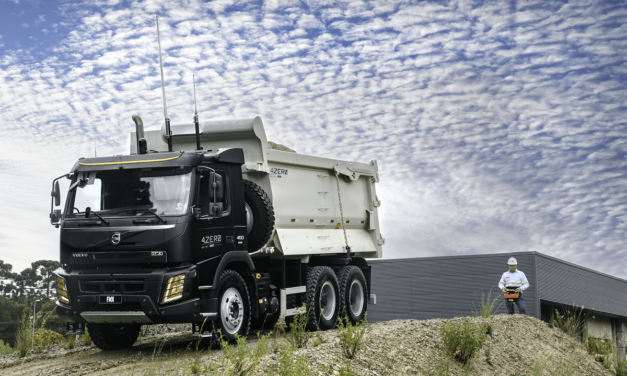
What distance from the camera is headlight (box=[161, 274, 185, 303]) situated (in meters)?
9.30

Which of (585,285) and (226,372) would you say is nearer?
(226,372)

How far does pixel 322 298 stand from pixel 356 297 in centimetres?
162

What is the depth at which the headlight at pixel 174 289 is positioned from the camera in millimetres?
9305

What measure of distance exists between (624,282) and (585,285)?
7074 mm

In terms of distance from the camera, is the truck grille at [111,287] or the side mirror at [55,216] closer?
the truck grille at [111,287]

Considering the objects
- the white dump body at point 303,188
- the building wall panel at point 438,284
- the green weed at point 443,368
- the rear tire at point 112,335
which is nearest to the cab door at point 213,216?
the white dump body at point 303,188

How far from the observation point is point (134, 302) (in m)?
9.42

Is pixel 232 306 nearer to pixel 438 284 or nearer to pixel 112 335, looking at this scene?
pixel 112 335

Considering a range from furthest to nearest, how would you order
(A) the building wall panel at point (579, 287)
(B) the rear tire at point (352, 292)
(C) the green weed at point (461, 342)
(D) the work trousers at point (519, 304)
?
(A) the building wall panel at point (579, 287) → (D) the work trousers at point (519, 304) → (B) the rear tire at point (352, 292) → (C) the green weed at point (461, 342)

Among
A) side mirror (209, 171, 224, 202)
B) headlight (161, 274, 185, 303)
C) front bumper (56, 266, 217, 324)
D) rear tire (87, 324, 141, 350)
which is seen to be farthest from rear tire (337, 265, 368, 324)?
headlight (161, 274, 185, 303)

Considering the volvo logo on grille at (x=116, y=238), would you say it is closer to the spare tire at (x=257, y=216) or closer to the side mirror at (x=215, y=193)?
the side mirror at (x=215, y=193)

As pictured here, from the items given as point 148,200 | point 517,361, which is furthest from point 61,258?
point 517,361

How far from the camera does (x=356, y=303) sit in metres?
14.9

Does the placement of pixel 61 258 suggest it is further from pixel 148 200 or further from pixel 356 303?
pixel 356 303
